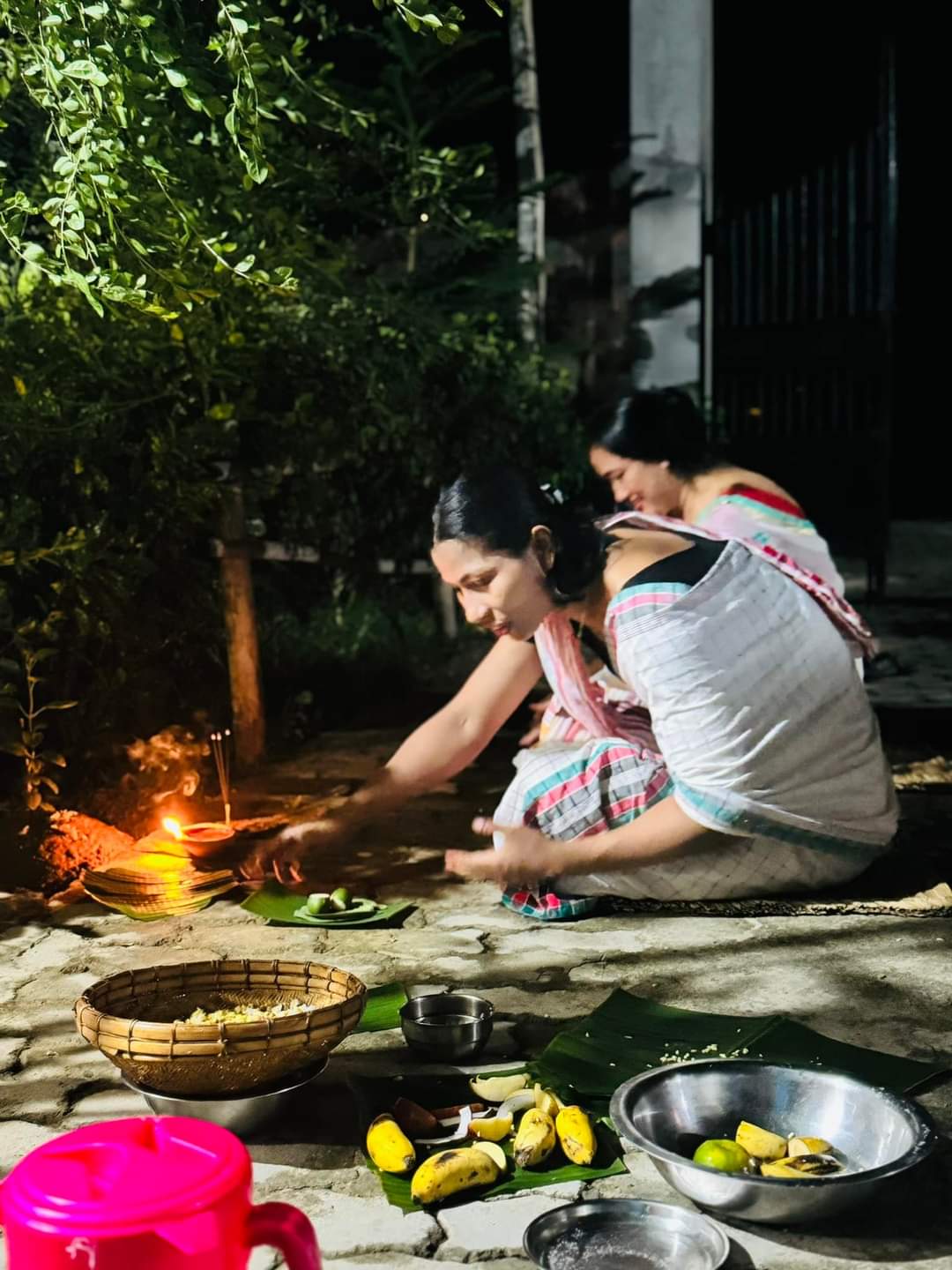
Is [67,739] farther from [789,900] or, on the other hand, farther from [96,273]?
[789,900]

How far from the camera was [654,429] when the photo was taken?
5.26 metres

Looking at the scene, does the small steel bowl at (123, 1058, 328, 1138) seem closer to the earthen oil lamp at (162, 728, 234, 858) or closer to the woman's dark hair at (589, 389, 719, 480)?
the earthen oil lamp at (162, 728, 234, 858)

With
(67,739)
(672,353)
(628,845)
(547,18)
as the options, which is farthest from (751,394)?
(628,845)

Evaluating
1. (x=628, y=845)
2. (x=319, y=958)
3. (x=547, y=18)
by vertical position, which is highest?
(x=547, y=18)

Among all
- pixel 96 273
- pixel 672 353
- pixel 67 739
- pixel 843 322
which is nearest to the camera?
pixel 96 273

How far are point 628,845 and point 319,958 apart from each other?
3.03 ft

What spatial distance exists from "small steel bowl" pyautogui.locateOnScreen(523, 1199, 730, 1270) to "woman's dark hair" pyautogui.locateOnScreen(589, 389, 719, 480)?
10.7 ft

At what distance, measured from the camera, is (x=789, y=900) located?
441cm

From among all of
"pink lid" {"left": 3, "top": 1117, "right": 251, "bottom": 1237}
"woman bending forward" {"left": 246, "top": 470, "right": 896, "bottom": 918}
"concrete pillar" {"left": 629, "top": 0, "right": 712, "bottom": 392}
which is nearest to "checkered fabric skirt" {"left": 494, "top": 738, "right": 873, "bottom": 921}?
"woman bending forward" {"left": 246, "top": 470, "right": 896, "bottom": 918}

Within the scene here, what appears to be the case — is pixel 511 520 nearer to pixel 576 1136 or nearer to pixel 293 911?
pixel 293 911

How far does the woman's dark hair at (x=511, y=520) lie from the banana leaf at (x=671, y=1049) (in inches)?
46.6

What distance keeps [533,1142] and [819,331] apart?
8062 millimetres

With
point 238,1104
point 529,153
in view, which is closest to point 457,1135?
point 238,1104

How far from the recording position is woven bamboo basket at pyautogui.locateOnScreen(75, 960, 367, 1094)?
273 centimetres
